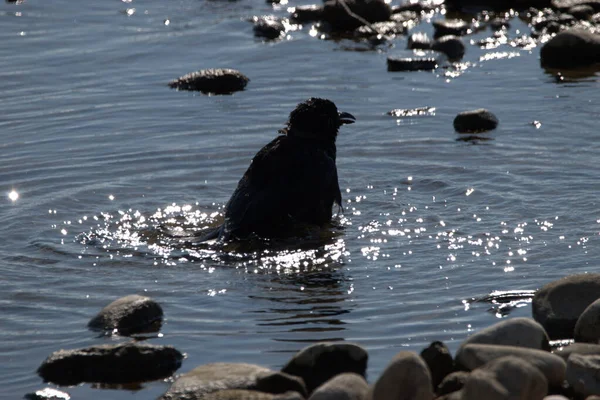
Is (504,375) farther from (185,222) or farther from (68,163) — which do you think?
(68,163)

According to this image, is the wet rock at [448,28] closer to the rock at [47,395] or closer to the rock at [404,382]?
the rock at [47,395]

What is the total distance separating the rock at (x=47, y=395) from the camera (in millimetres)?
6405

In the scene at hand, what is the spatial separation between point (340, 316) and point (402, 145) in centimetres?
504

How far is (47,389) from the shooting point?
6.51 meters

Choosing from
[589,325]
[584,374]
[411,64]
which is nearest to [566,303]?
[589,325]

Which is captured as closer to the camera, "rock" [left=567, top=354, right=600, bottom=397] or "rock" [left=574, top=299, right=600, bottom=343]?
"rock" [left=567, top=354, right=600, bottom=397]

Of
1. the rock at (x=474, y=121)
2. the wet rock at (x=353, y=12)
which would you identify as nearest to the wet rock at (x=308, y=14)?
the wet rock at (x=353, y=12)

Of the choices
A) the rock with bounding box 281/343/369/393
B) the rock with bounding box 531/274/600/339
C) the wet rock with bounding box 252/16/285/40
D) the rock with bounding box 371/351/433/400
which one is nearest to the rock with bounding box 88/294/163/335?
the rock with bounding box 281/343/369/393

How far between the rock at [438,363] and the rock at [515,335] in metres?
0.16

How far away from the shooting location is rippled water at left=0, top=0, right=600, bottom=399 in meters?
7.65

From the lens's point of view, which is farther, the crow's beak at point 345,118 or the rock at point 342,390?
the crow's beak at point 345,118

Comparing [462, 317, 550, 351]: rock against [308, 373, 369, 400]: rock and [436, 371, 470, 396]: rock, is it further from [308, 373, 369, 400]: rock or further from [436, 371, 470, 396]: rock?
[308, 373, 369, 400]: rock

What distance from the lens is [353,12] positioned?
738 inches

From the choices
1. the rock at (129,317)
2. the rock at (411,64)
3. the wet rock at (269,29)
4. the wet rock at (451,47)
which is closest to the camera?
the rock at (129,317)
